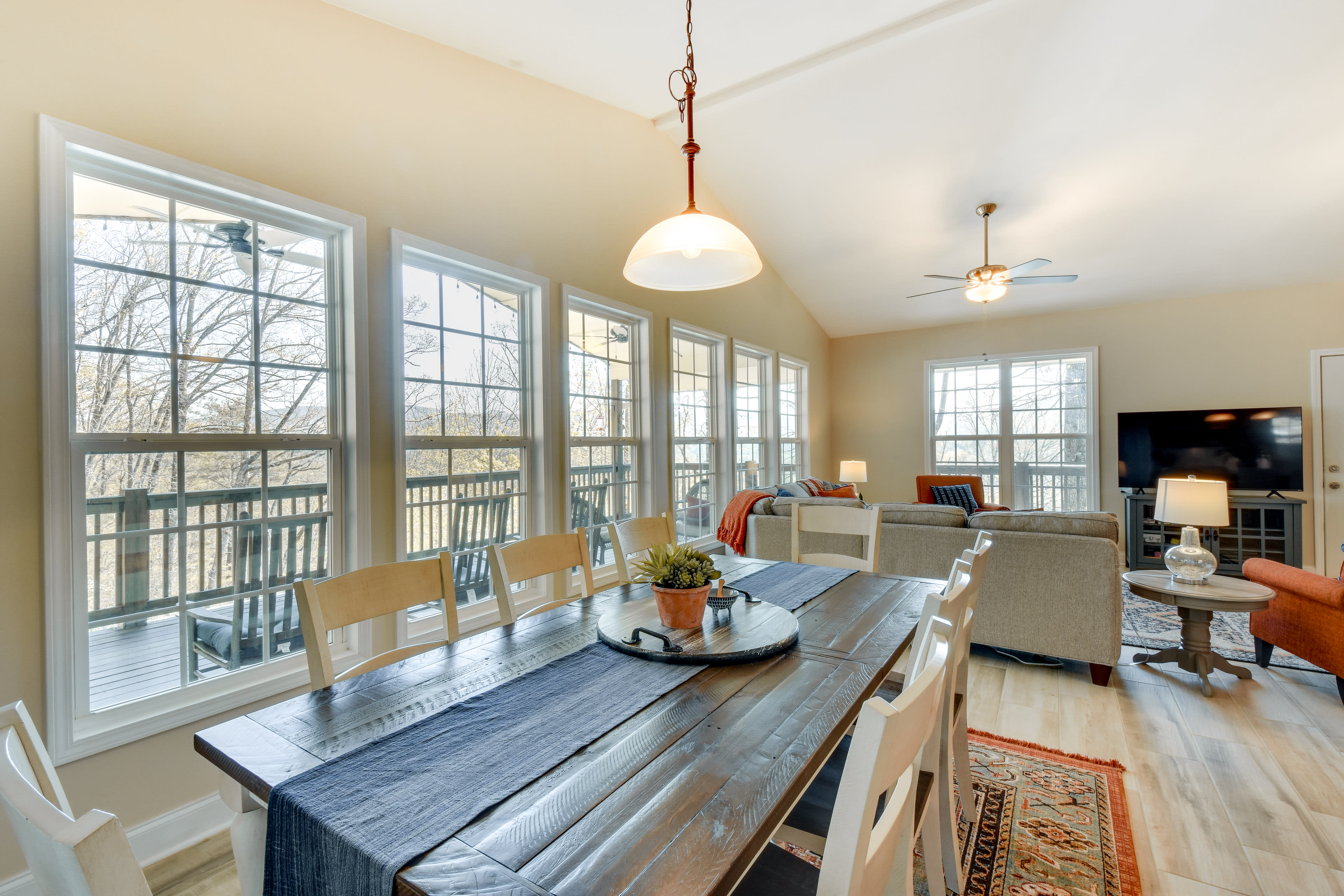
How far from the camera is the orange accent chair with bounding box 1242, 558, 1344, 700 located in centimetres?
254

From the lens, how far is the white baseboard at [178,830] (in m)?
1.81

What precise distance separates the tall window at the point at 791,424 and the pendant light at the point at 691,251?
400 cm

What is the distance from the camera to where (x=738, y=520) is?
13.6 feet

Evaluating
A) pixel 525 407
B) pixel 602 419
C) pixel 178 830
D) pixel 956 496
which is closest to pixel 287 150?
pixel 525 407

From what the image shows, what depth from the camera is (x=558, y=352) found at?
3.31m

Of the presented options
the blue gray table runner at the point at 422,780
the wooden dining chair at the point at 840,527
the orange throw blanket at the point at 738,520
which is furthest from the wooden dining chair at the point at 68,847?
the orange throw blanket at the point at 738,520

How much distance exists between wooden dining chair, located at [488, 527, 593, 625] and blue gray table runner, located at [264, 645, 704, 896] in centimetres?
52

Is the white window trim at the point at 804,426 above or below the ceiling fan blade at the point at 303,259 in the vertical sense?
below

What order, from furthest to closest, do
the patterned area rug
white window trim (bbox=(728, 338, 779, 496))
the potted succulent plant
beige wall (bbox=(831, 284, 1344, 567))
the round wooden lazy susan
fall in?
white window trim (bbox=(728, 338, 779, 496))
beige wall (bbox=(831, 284, 1344, 567))
the patterned area rug
the potted succulent plant
the round wooden lazy susan

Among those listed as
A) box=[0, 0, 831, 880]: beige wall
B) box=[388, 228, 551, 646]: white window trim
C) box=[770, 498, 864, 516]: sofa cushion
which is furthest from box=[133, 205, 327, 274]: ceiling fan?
box=[770, 498, 864, 516]: sofa cushion

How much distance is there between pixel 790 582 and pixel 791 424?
14.4ft

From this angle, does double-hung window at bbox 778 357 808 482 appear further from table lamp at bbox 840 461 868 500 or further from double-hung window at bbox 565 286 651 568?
double-hung window at bbox 565 286 651 568

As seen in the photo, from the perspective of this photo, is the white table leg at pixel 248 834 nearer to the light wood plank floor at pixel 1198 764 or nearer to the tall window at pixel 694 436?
the light wood plank floor at pixel 1198 764

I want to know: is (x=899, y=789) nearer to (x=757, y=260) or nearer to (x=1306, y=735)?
(x=757, y=260)
